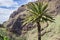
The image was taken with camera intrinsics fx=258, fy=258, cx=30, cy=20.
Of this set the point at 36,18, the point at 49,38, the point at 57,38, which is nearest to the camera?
the point at 36,18

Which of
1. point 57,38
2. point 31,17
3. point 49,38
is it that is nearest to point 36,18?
point 31,17

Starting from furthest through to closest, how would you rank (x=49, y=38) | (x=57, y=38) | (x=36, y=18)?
(x=49, y=38) < (x=57, y=38) < (x=36, y=18)

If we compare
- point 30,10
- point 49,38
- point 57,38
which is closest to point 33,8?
point 30,10

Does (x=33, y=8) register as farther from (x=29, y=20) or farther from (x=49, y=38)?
(x=49, y=38)

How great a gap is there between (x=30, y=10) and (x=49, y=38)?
138333 mm

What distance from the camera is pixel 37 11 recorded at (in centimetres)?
5694

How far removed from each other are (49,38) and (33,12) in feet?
456

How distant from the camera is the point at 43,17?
186 feet

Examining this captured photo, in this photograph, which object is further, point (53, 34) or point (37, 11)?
point (53, 34)

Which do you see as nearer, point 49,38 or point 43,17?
point 43,17

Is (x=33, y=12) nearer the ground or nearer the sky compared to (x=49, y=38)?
nearer the ground

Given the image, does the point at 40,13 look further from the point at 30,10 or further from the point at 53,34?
the point at 53,34

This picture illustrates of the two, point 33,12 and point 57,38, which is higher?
point 57,38

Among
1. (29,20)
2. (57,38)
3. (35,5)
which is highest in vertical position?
(57,38)
